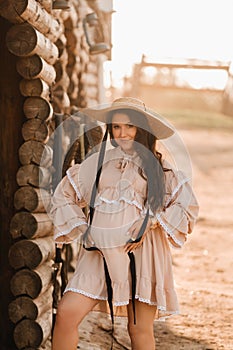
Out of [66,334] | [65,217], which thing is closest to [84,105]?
[65,217]

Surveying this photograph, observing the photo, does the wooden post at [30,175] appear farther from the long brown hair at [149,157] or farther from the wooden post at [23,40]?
the long brown hair at [149,157]

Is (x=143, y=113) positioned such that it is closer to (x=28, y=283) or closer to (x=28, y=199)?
(x=28, y=199)

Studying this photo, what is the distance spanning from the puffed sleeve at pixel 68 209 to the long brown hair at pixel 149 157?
39 cm

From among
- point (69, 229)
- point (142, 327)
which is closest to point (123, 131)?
point (69, 229)

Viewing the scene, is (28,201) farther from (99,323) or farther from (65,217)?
(99,323)

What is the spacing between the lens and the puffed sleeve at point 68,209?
454cm

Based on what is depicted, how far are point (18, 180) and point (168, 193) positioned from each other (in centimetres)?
146

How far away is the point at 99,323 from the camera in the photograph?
Answer: 21.5ft

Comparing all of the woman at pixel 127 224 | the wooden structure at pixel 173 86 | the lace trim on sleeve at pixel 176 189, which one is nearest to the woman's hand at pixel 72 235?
the woman at pixel 127 224

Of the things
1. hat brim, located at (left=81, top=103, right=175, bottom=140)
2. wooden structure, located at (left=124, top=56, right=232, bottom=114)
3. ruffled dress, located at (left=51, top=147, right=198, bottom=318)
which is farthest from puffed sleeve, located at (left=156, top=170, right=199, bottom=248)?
wooden structure, located at (left=124, top=56, right=232, bottom=114)

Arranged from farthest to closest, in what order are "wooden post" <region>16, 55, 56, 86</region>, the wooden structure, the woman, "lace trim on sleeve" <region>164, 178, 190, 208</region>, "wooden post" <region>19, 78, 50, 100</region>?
the wooden structure → "wooden post" <region>19, 78, 50, 100</region> → "wooden post" <region>16, 55, 56, 86</region> → "lace trim on sleeve" <region>164, 178, 190, 208</region> → the woman

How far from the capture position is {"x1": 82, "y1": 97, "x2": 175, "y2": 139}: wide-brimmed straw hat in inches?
179

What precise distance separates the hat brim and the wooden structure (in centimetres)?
1282

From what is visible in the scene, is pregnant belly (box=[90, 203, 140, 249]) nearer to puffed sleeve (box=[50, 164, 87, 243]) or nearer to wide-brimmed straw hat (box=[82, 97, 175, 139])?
puffed sleeve (box=[50, 164, 87, 243])
